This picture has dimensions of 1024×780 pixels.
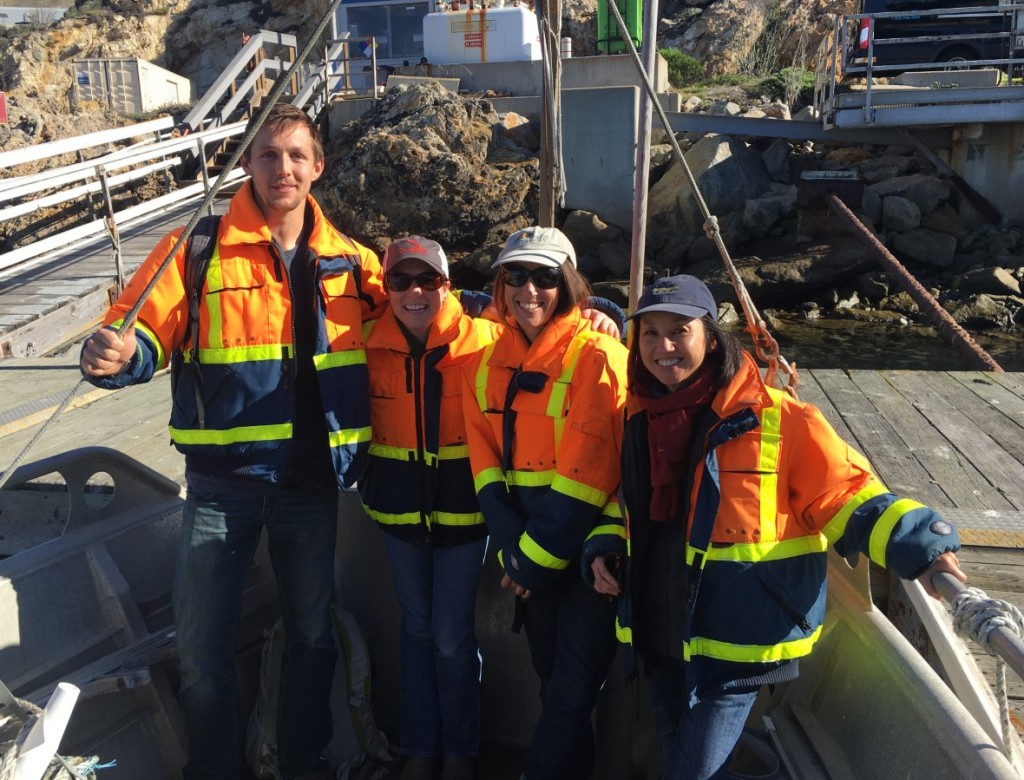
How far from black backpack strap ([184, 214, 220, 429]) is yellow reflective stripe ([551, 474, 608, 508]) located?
1.04 m

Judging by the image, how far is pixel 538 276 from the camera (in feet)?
8.70

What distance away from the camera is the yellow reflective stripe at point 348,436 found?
2.64 metres

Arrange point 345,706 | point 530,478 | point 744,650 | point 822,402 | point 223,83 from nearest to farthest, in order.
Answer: point 744,650, point 530,478, point 345,706, point 822,402, point 223,83

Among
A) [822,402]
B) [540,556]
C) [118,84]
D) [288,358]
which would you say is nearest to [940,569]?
[540,556]

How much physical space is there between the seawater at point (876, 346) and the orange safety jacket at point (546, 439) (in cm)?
929

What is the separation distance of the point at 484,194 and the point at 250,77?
19.2ft

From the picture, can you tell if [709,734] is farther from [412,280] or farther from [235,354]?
[235,354]

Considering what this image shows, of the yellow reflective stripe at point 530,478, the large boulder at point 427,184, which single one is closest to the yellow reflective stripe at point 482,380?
the yellow reflective stripe at point 530,478

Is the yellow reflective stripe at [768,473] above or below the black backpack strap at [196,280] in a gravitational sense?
below

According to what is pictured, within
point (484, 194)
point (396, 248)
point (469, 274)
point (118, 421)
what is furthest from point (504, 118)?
point (396, 248)

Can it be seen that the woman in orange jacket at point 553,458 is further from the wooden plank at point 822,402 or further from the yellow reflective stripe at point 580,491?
the wooden plank at point 822,402

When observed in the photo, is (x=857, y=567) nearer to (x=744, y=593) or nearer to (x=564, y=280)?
(x=744, y=593)

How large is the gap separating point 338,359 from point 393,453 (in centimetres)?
36

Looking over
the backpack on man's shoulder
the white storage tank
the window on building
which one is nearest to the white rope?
the backpack on man's shoulder
